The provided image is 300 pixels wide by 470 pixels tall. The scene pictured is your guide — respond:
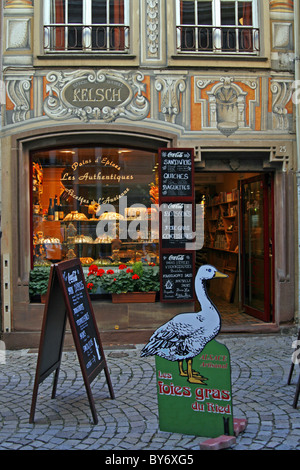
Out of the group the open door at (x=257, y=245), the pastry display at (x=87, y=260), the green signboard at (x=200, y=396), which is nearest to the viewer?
the green signboard at (x=200, y=396)

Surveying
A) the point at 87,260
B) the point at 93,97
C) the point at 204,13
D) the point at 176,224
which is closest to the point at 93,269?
the point at 87,260

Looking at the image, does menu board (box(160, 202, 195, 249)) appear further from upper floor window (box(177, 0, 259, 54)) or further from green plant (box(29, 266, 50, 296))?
upper floor window (box(177, 0, 259, 54))

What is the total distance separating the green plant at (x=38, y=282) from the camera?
26.5 ft

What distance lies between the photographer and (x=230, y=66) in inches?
327

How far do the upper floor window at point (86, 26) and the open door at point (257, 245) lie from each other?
134 inches

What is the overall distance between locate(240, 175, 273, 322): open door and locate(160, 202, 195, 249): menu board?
158cm

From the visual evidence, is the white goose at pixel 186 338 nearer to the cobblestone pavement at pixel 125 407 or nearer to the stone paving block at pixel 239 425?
the stone paving block at pixel 239 425

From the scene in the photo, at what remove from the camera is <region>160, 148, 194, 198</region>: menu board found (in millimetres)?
8094

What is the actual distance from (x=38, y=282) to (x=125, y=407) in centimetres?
336

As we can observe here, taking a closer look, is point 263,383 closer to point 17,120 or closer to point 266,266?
point 266,266

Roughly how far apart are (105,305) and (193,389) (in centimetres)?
384

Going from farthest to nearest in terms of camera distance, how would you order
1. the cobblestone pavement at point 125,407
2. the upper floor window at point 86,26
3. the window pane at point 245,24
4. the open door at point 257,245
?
the open door at point 257,245
the window pane at point 245,24
the upper floor window at point 86,26
the cobblestone pavement at point 125,407

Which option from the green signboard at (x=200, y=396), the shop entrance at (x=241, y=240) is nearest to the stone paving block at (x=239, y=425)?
the green signboard at (x=200, y=396)
